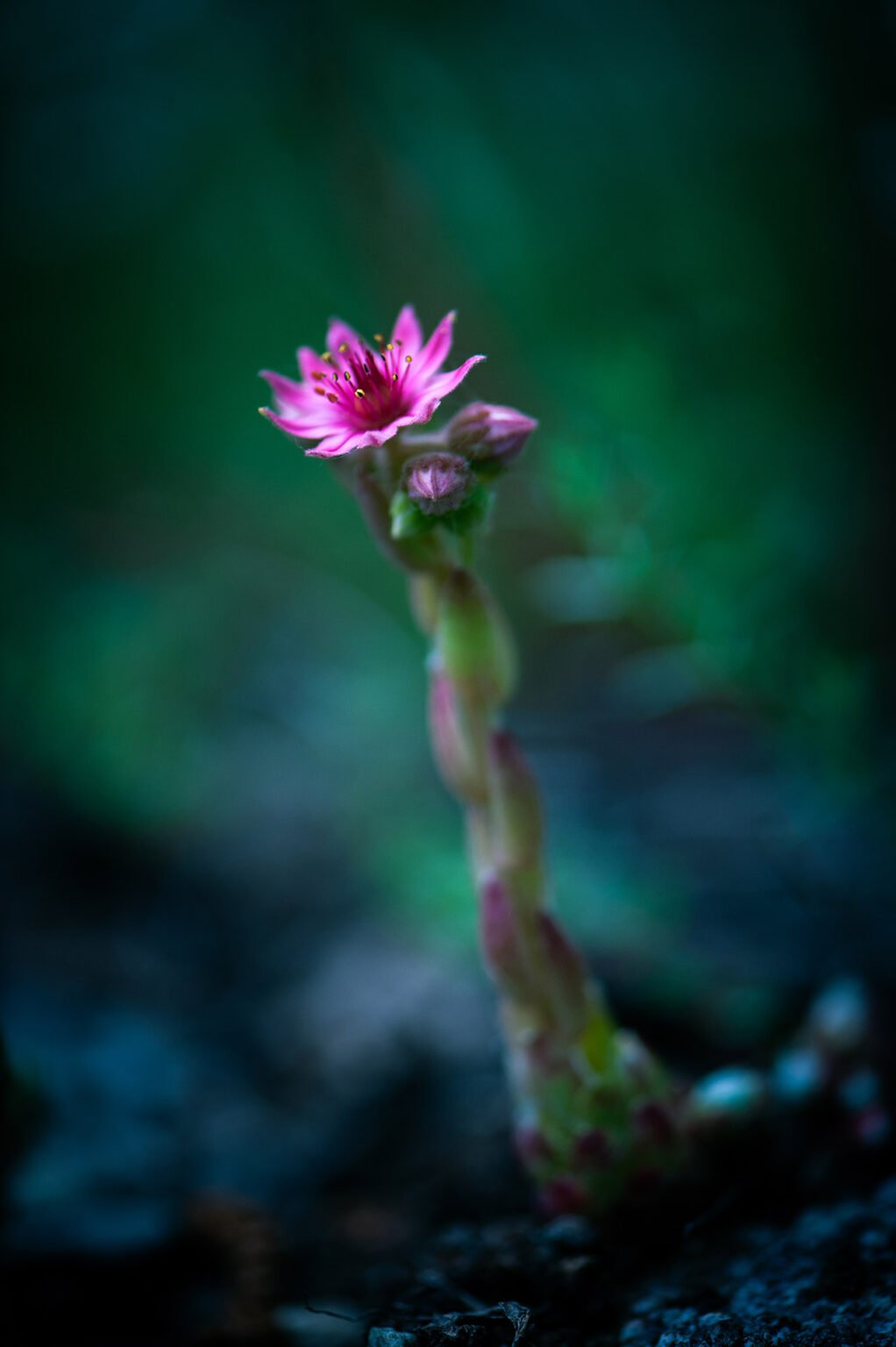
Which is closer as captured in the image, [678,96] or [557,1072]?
[557,1072]

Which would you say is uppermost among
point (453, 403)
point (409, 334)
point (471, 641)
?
point (453, 403)

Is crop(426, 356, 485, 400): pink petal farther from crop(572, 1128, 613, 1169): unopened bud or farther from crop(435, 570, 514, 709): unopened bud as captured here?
crop(572, 1128, 613, 1169): unopened bud

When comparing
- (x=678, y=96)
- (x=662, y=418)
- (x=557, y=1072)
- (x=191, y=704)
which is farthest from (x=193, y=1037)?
(x=678, y=96)

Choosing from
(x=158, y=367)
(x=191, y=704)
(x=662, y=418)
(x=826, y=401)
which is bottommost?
(x=662, y=418)

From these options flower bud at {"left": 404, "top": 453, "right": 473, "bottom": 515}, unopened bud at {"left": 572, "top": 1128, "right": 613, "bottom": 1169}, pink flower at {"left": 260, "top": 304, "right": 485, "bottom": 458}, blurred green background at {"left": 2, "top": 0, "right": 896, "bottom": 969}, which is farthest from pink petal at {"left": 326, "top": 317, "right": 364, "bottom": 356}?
unopened bud at {"left": 572, "top": 1128, "right": 613, "bottom": 1169}

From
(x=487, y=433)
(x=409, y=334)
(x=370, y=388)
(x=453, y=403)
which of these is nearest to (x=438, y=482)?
(x=487, y=433)

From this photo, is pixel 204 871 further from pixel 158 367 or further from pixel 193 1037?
pixel 158 367

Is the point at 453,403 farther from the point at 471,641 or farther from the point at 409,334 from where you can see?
the point at 471,641
